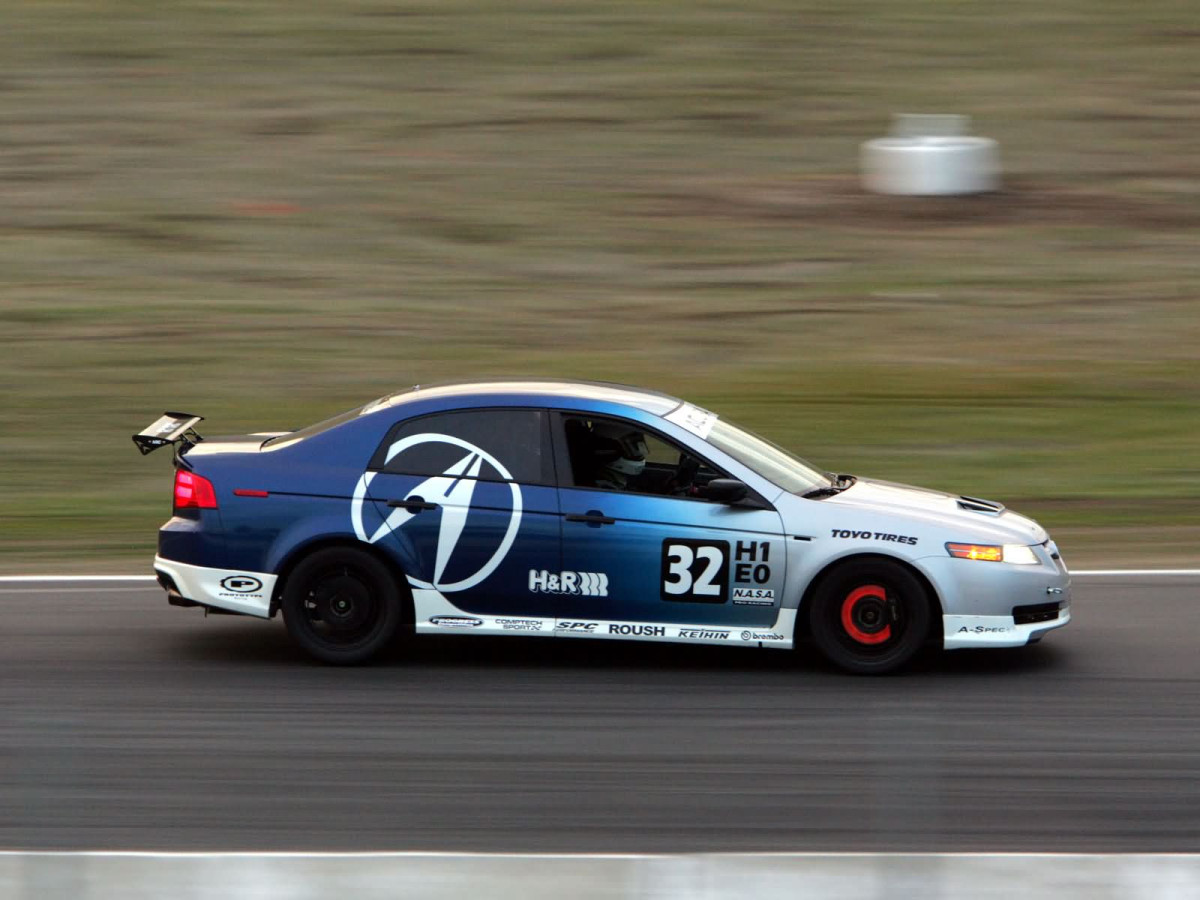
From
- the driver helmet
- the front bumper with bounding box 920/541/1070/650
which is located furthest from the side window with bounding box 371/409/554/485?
the front bumper with bounding box 920/541/1070/650

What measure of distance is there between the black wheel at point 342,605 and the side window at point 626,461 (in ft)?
3.64

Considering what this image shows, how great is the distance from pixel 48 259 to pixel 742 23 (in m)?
12.5

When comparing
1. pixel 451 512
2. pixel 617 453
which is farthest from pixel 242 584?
pixel 617 453

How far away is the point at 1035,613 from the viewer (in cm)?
809

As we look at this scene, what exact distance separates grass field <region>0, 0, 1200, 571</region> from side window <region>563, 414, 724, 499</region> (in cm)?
388

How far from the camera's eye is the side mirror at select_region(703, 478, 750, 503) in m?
7.92

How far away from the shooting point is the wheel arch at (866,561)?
796 centimetres

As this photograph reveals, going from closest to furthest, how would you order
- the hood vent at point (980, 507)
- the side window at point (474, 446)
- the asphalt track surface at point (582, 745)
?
1. the asphalt track surface at point (582, 745)
2. the side window at point (474, 446)
3. the hood vent at point (980, 507)

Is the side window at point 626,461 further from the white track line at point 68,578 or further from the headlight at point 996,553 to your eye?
the white track line at point 68,578

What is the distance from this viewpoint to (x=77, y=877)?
15.9ft

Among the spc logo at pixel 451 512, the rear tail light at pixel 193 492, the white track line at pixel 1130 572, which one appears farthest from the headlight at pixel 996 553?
the rear tail light at pixel 193 492

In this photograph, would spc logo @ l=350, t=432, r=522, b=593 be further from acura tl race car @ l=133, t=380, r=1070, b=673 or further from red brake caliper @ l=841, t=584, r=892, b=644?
red brake caliper @ l=841, t=584, r=892, b=644

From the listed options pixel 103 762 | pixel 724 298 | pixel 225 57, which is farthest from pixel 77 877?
pixel 225 57

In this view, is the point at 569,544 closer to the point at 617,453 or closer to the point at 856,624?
the point at 617,453
